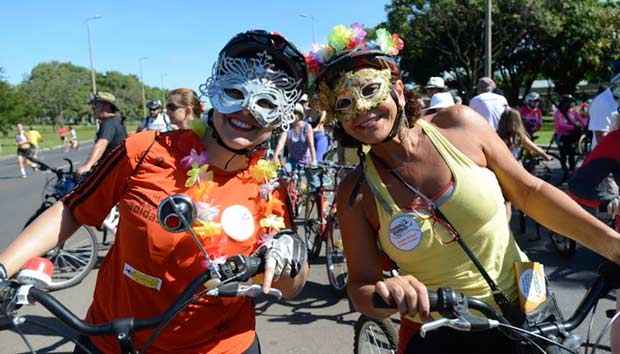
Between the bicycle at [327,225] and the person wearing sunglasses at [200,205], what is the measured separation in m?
3.42

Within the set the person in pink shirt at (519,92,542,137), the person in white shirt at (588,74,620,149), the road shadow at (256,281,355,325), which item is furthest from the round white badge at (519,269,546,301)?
the person in pink shirt at (519,92,542,137)

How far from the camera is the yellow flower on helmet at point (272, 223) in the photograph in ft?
6.66

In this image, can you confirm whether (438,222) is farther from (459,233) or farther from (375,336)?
(375,336)

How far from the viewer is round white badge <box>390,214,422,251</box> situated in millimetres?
1882

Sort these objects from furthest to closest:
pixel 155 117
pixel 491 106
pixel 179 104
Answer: pixel 155 117, pixel 491 106, pixel 179 104

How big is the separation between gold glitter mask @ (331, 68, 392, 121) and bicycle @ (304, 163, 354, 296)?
350 centimetres

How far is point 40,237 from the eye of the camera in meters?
1.97

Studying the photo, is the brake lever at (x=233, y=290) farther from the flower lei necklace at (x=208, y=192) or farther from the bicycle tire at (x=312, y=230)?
the bicycle tire at (x=312, y=230)

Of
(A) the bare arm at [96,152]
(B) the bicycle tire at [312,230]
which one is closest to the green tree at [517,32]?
(B) the bicycle tire at [312,230]

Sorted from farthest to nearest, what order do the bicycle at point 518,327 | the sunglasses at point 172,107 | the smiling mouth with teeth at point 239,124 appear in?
the sunglasses at point 172,107 < the smiling mouth with teeth at point 239,124 < the bicycle at point 518,327

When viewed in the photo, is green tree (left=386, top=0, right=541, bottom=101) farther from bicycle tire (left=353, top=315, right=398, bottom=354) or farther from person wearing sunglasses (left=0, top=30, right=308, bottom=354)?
person wearing sunglasses (left=0, top=30, right=308, bottom=354)

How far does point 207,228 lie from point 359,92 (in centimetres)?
71

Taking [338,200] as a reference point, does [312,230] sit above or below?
below

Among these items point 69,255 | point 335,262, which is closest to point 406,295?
point 335,262
